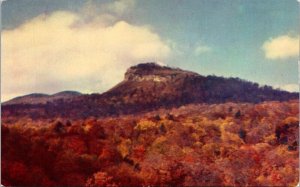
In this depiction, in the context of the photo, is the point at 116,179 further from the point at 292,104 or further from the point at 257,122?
the point at 292,104

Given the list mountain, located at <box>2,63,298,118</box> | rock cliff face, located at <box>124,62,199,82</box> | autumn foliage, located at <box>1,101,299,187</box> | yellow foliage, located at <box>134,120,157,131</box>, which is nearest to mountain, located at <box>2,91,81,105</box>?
mountain, located at <box>2,63,298,118</box>

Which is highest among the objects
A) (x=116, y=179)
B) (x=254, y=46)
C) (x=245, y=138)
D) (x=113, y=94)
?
(x=254, y=46)

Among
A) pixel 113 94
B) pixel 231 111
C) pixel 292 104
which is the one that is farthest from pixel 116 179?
pixel 292 104

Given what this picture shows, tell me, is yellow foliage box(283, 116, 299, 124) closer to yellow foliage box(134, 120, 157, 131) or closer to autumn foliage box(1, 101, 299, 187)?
autumn foliage box(1, 101, 299, 187)

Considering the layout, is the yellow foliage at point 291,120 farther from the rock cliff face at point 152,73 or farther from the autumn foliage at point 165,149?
the rock cliff face at point 152,73

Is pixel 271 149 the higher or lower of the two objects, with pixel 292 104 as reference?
lower

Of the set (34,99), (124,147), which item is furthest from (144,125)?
(34,99)

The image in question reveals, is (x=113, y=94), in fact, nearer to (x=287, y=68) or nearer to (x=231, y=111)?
(x=231, y=111)
